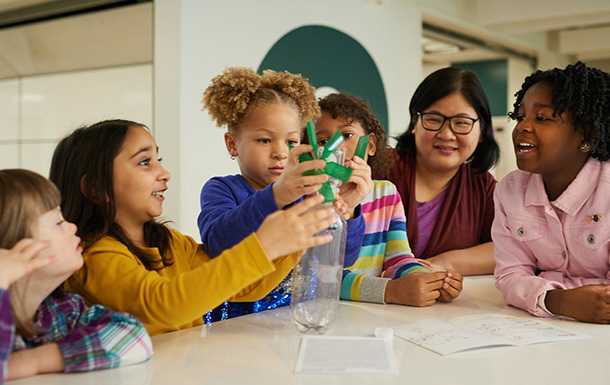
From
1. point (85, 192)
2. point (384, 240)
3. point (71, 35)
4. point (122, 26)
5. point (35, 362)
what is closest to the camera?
point (35, 362)

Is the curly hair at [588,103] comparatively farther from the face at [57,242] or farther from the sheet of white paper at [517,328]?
the face at [57,242]

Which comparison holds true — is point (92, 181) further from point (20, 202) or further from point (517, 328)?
point (517, 328)

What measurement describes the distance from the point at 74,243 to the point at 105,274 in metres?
0.16

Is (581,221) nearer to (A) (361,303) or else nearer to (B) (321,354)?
(A) (361,303)

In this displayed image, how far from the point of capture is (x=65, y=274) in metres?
0.99

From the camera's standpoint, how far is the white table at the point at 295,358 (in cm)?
94

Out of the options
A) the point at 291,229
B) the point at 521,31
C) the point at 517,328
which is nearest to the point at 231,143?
the point at 291,229

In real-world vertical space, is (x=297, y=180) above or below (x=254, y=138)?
below

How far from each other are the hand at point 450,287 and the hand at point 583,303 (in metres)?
0.23

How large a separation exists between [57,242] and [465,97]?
1.69 meters

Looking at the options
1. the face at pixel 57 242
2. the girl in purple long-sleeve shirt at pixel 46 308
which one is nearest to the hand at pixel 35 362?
the girl in purple long-sleeve shirt at pixel 46 308

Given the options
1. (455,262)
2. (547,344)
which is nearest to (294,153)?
(547,344)

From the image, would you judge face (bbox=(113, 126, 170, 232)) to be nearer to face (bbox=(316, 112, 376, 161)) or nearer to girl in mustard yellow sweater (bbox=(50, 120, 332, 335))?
girl in mustard yellow sweater (bbox=(50, 120, 332, 335))

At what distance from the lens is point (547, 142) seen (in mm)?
1546
